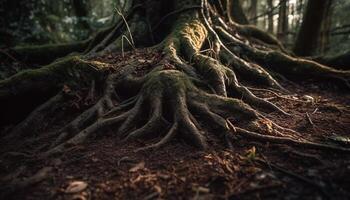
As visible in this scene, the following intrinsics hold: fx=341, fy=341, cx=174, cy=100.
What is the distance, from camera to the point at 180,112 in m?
4.43

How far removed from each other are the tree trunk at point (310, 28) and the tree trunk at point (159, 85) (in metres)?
2.42

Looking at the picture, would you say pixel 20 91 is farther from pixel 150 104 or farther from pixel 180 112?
pixel 180 112

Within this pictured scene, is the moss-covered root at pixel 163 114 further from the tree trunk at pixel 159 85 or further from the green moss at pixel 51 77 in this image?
the green moss at pixel 51 77

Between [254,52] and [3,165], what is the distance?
5.05m

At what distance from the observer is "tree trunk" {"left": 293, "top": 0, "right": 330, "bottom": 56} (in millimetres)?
8367

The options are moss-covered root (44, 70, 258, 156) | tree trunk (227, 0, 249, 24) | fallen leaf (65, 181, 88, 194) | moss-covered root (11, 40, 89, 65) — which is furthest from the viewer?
tree trunk (227, 0, 249, 24)

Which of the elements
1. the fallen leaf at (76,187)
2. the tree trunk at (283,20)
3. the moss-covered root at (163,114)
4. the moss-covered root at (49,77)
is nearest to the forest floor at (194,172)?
the fallen leaf at (76,187)

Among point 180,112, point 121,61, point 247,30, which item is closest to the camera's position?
point 180,112

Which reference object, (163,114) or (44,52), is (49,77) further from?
(44,52)

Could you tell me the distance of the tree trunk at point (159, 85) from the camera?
172 inches

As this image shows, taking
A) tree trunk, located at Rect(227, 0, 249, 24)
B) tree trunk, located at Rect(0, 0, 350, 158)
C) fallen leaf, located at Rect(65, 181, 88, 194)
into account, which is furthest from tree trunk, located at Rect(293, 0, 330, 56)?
fallen leaf, located at Rect(65, 181, 88, 194)

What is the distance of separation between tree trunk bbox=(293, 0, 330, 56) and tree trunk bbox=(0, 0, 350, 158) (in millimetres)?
2420

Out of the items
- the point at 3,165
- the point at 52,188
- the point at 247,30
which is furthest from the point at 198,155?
the point at 247,30

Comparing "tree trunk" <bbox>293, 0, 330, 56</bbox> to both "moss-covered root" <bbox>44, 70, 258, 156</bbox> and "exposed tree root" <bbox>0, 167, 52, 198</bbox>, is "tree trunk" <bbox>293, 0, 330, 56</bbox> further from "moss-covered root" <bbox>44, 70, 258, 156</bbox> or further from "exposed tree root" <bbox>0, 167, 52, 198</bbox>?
"exposed tree root" <bbox>0, 167, 52, 198</bbox>
